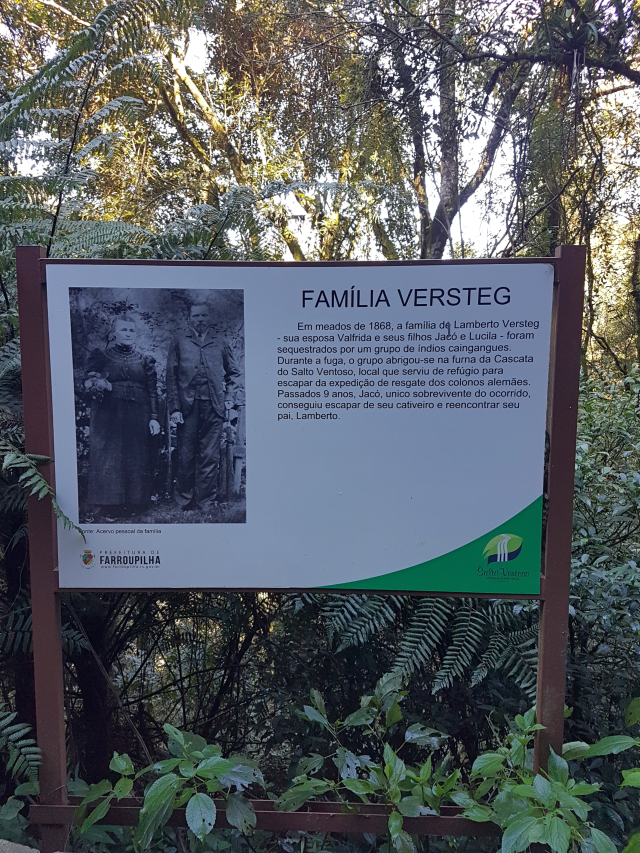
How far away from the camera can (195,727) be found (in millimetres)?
2922

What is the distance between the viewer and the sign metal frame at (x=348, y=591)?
6.25 feet

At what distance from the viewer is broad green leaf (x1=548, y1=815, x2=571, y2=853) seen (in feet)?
4.87

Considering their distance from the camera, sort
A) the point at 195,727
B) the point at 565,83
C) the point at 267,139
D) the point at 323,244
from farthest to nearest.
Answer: the point at 267,139
the point at 323,244
the point at 565,83
the point at 195,727

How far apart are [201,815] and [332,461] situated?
120 centimetres

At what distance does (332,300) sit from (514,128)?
15.8 ft

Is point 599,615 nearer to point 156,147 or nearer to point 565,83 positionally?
point 565,83

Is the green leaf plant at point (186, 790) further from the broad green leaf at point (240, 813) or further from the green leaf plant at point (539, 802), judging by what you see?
the green leaf plant at point (539, 802)

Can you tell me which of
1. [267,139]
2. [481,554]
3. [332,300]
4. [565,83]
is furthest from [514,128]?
[481,554]

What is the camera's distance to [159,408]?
1977mm

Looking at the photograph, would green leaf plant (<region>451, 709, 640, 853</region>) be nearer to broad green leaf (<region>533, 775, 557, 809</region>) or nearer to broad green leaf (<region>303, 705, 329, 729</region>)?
broad green leaf (<region>533, 775, 557, 809</region>)

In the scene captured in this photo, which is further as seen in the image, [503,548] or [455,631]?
[455,631]

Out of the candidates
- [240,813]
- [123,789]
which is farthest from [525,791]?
[123,789]

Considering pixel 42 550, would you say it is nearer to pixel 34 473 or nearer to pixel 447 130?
pixel 34 473

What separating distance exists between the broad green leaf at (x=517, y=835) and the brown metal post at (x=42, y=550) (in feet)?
5.15
